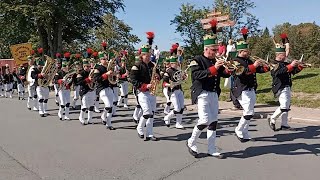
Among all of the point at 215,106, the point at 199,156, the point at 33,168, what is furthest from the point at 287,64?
the point at 33,168

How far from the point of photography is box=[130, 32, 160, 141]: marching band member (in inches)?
338

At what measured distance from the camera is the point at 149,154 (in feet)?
24.0

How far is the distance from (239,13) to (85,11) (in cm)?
1867

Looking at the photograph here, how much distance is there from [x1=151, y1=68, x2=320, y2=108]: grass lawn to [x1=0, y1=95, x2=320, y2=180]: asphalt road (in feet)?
9.53

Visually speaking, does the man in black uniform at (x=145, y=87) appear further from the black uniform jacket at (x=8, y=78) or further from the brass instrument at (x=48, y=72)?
the black uniform jacket at (x=8, y=78)

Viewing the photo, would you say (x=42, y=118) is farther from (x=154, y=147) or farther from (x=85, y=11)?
(x=85, y=11)

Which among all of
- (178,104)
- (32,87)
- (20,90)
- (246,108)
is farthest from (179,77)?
(20,90)

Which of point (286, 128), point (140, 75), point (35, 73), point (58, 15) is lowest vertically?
point (286, 128)

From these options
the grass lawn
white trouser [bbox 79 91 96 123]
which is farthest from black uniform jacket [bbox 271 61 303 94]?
white trouser [bbox 79 91 96 123]

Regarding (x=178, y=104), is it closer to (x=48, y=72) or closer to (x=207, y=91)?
(x=207, y=91)

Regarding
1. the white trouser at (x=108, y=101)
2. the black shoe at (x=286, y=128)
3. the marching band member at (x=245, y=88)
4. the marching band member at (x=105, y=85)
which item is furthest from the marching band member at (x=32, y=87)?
the black shoe at (x=286, y=128)

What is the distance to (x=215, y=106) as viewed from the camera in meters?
7.06

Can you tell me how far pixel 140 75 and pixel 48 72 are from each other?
593 cm

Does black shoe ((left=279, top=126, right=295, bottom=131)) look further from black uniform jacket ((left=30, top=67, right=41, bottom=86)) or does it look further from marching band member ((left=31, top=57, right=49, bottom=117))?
black uniform jacket ((left=30, top=67, right=41, bottom=86))
